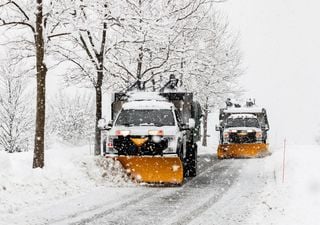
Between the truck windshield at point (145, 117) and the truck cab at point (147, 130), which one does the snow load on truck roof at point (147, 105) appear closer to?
the truck cab at point (147, 130)

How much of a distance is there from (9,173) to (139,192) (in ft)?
9.68

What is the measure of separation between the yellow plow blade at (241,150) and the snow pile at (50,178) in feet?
38.0

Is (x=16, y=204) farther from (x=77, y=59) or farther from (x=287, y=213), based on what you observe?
(x=77, y=59)

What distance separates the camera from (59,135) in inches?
2192

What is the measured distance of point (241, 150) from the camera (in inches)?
1000

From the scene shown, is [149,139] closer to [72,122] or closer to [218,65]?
[218,65]

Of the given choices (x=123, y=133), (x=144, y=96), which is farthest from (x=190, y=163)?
(x=123, y=133)

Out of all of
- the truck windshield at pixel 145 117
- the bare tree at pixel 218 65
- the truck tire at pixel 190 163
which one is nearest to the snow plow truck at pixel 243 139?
the bare tree at pixel 218 65

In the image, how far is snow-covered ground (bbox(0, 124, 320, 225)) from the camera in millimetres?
8836

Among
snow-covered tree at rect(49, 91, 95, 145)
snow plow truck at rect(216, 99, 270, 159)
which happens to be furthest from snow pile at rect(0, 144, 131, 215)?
snow-covered tree at rect(49, 91, 95, 145)

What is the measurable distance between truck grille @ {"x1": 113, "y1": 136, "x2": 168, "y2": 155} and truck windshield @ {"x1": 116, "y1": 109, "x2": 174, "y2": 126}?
72 centimetres

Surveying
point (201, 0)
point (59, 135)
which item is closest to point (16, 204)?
point (201, 0)

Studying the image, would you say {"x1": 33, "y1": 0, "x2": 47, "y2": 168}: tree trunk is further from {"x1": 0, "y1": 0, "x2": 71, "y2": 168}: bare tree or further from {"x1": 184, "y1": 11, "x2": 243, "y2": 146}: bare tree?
{"x1": 184, "y1": 11, "x2": 243, "y2": 146}: bare tree

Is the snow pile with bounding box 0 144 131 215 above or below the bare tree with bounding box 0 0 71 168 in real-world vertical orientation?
below
